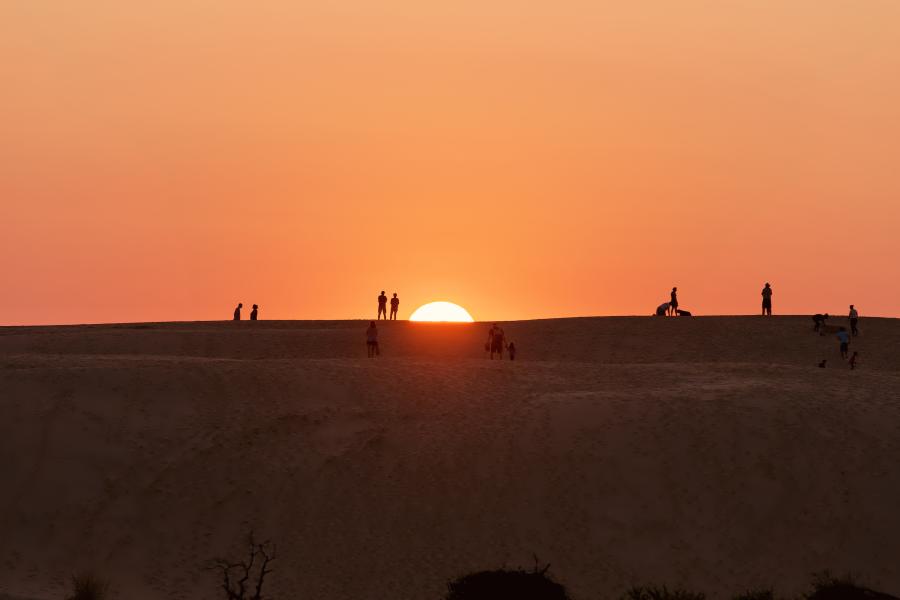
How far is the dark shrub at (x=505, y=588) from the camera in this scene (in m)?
24.8

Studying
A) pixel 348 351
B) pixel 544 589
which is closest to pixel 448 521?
pixel 544 589

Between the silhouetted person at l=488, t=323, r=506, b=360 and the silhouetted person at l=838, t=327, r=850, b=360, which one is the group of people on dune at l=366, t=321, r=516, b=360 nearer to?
the silhouetted person at l=488, t=323, r=506, b=360

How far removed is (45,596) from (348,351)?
24.6 m

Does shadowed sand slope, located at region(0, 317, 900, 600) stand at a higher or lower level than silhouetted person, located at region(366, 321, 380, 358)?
lower

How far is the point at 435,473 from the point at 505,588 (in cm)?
838

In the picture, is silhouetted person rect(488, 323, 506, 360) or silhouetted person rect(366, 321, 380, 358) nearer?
silhouetted person rect(366, 321, 380, 358)

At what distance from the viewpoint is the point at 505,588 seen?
980 inches

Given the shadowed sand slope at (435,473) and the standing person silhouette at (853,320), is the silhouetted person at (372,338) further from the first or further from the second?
the standing person silhouette at (853,320)

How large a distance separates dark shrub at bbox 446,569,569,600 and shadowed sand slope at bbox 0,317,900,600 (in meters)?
2.47

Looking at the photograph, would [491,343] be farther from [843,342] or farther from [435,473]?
[435,473]

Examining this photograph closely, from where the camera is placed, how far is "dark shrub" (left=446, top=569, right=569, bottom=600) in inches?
975

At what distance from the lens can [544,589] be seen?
25.2 meters

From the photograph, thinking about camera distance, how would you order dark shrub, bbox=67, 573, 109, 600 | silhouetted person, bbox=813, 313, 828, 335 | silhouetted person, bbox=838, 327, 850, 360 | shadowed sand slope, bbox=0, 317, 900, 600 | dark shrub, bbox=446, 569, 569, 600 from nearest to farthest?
dark shrub, bbox=446, 569, 569, 600, dark shrub, bbox=67, 573, 109, 600, shadowed sand slope, bbox=0, 317, 900, 600, silhouetted person, bbox=838, 327, 850, 360, silhouetted person, bbox=813, 313, 828, 335

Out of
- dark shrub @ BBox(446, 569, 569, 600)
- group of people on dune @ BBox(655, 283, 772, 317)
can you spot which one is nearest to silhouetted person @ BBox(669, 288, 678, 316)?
group of people on dune @ BBox(655, 283, 772, 317)
